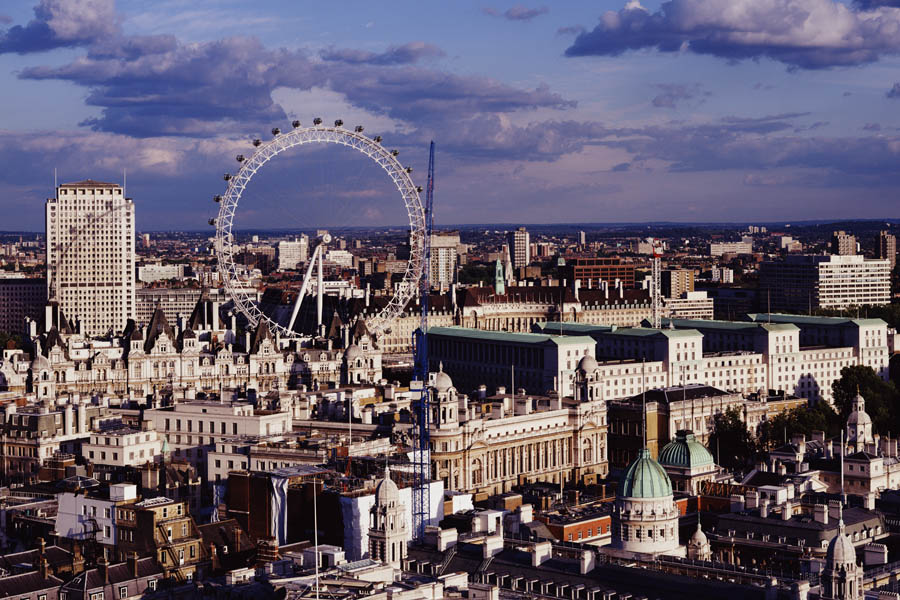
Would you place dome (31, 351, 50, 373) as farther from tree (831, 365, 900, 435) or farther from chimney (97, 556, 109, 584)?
chimney (97, 556, 109, 584)

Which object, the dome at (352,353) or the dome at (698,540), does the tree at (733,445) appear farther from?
the dome at (698,540)

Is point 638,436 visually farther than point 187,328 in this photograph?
No

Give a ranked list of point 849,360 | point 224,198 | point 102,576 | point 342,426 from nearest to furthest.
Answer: point 102,576, point 342,426, point 224,198, point 849,360

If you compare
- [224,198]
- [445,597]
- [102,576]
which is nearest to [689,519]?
[445,597]

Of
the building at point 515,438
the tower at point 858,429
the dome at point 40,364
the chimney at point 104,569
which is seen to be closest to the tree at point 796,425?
the tower at point 858,429

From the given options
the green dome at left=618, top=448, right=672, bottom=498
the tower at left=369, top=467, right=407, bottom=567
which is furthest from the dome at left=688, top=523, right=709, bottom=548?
the tower at left=369, top=467, right=407, bottom=567

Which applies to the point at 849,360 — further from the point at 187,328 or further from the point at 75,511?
the point at 75,511

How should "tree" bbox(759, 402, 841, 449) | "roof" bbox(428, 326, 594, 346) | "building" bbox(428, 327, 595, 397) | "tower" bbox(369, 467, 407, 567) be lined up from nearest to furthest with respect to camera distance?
"tower" bbox(369, 467, 407, 567) < "tree" bbox(759, 402, 841, 449) < "building" bbox(428, 327, 595, 397) < "roof" bbox(428, 326, 594, 346)

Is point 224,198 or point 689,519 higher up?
point 224,198
